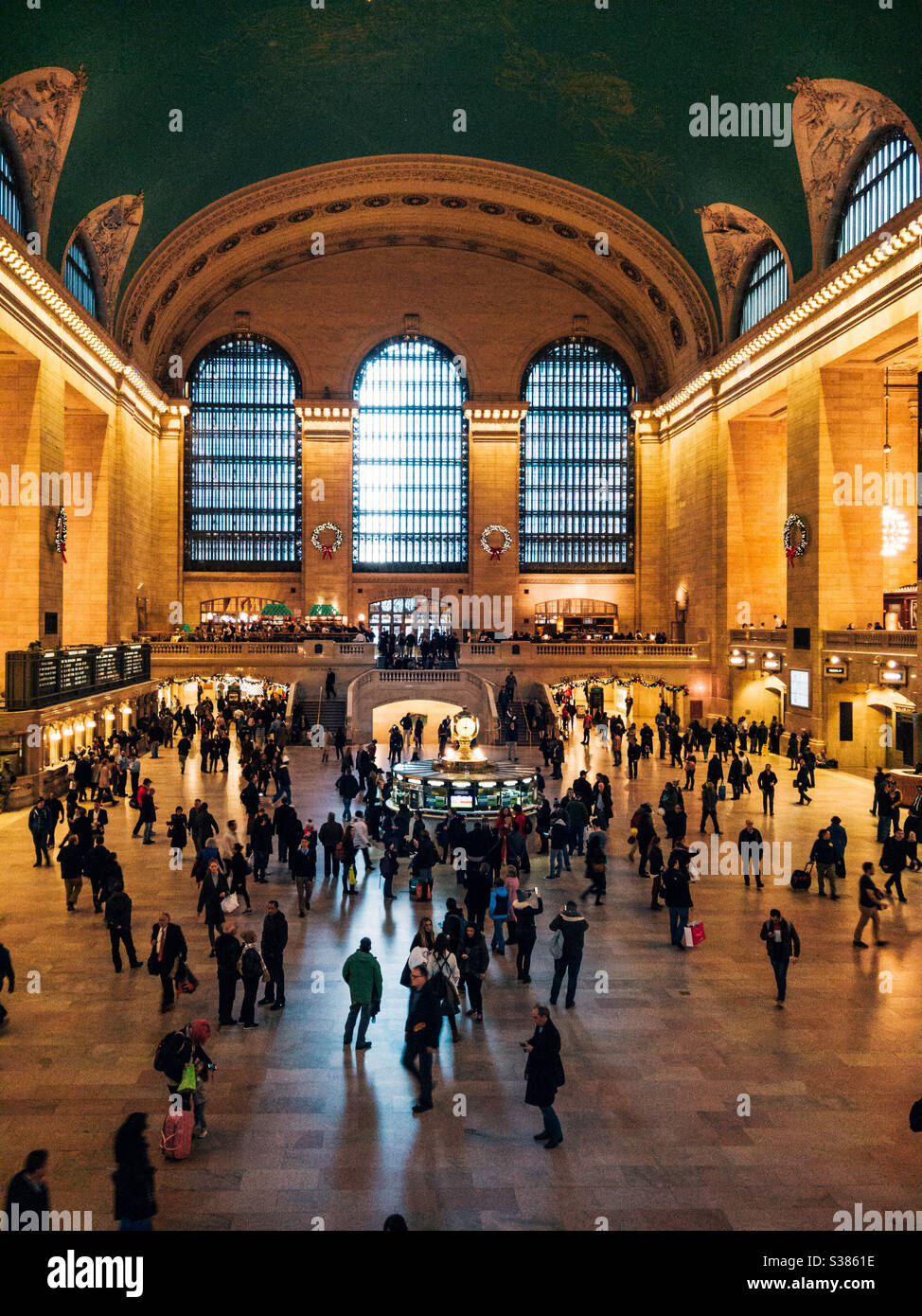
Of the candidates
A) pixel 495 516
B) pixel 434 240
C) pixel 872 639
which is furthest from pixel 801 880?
pixel 434 240

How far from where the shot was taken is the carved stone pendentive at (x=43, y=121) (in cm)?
2242

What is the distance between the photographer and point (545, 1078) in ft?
22.2

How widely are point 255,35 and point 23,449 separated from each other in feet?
40.5

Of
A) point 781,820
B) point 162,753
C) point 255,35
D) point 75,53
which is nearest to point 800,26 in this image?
point 255,35

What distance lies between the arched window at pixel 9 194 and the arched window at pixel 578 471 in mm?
24297

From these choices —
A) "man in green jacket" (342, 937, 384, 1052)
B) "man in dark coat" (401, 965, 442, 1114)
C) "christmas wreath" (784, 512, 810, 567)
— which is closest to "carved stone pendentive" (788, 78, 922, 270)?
"christmas wreath" (784, 512, 810, 567)

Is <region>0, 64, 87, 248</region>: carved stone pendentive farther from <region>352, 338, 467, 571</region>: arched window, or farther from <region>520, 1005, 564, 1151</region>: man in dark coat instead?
<region>520, 1005, 564, 1151</region>: man in dark coat

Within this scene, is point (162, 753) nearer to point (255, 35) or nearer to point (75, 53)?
point (75, 53)

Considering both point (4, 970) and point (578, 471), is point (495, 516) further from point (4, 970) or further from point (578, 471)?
point (4, 970)

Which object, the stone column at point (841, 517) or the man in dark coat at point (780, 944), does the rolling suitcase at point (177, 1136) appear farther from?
the stone column at point (841, 517)

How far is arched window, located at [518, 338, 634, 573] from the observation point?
4459 cm

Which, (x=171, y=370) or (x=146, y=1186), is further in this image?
(x=171, y=370)

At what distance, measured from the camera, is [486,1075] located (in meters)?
7.92

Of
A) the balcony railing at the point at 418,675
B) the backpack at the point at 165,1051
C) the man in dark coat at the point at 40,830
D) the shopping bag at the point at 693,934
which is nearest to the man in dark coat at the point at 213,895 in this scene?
the backpack at the point at 165,1051
